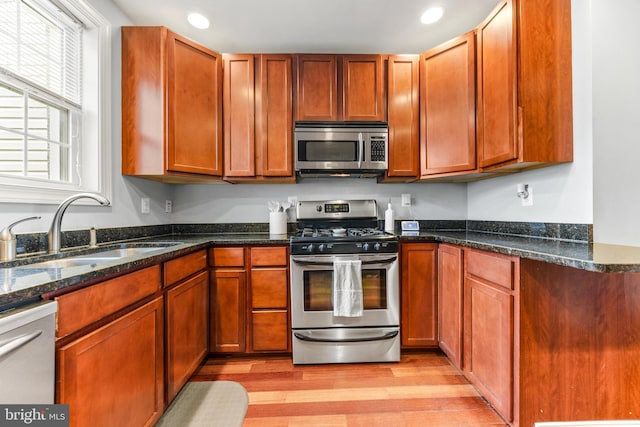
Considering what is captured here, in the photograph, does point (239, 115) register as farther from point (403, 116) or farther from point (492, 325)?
point (492, 325)

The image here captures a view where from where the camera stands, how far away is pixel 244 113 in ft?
7.71

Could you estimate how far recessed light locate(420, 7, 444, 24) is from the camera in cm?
201

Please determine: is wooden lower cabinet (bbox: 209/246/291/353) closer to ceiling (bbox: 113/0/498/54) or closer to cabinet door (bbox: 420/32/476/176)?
cabinet door (bbox: 420/32/476/176)

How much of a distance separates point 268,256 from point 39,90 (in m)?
1.64

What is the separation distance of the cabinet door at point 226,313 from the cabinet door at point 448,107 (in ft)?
6.03

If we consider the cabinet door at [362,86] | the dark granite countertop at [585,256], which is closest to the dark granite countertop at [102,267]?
the dark granite countertop at [585,256]

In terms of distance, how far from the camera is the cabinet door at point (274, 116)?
92.4 inches

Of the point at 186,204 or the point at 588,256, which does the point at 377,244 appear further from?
the point at 186,204

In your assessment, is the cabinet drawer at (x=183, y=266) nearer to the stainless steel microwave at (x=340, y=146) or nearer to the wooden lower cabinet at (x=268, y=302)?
the wooden lower cabinet at (x=268, y=302)

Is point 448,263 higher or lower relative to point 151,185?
lower

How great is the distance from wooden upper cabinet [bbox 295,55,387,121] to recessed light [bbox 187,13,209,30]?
2.50ft

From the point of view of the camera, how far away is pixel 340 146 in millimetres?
2383

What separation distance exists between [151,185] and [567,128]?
116 inches

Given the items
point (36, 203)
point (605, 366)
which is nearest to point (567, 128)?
point (605, 366)
